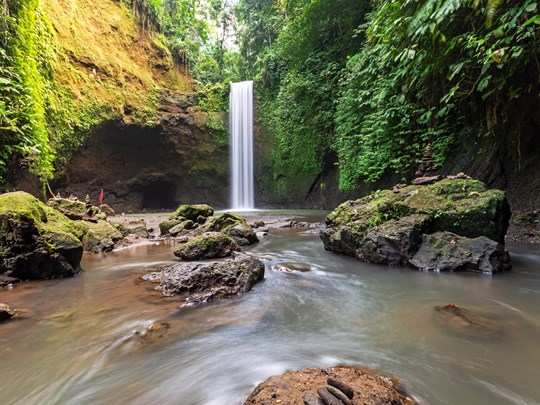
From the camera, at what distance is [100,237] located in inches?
259

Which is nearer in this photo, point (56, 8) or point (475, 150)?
point (475, 150)

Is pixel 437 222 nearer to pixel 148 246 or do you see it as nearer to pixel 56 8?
pixel 148 246

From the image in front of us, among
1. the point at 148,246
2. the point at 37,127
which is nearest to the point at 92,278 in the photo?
the point at 148,246

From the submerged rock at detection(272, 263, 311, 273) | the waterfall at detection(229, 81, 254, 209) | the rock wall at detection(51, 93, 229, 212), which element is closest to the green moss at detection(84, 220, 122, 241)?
the submerged rock at detection(272, 263, 311, 273)

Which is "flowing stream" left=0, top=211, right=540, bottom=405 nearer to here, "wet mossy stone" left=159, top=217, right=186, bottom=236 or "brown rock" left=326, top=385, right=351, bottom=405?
"brown rock" left=326, top=385, right=351, bottom=405

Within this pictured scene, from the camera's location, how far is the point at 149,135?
57.2ft

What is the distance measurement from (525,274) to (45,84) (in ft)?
48.4

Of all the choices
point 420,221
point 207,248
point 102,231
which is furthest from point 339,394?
point 102,231

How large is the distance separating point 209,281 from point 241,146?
1739cm

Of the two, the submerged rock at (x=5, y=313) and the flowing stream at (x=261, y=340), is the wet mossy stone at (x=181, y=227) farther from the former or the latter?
the submerged rock at (x=5, y=313)

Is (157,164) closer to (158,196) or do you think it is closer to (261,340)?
(158,196)

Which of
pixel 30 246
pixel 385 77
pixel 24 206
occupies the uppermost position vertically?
pixel 385 77

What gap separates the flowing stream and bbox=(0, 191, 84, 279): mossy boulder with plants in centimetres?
30

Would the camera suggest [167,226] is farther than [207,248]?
Yes
